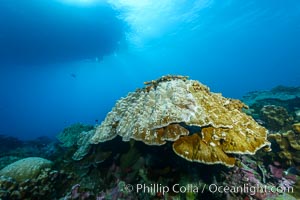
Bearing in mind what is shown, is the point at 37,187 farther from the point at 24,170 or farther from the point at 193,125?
the point at 193,125

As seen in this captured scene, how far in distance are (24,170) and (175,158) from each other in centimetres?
446

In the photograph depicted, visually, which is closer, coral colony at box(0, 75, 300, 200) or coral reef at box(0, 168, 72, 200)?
coral colony at box(0, 75, 300, 200)

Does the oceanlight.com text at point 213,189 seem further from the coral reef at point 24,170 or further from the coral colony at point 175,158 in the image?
the coral reef at point 24,170

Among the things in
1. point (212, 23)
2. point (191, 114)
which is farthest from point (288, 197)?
point (212, 23)

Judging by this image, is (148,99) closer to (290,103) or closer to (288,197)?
(288,197)

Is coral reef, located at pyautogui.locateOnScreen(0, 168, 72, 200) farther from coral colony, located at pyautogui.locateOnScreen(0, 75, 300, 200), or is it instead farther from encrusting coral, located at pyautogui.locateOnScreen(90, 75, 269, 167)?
encrusting coral, located at pyautogui.locateOnScreen(90, 75, 269, 167)

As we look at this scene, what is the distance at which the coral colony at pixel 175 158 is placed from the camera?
3188 millimetres

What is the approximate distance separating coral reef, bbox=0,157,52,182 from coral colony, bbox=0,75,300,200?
28 millimetres

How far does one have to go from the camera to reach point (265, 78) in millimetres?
181125

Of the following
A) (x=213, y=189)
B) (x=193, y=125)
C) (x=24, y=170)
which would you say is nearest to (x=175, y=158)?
(x=213, y=189)

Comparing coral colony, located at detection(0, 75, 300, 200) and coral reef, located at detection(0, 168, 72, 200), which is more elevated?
coral colony, located at detection(0, 75, 300, 200)

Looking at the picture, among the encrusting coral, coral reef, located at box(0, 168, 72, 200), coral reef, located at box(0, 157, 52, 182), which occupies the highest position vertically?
the encrusting coral

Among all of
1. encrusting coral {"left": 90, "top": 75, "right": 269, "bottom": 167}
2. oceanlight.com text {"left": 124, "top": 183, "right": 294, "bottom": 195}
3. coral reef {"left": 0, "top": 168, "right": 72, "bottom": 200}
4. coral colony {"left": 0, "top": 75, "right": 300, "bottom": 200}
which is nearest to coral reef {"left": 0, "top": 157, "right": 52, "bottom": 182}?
coral colony {"left": 0, "top": 75, "right": 300, "bottom": 200}

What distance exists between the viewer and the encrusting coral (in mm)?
3076
